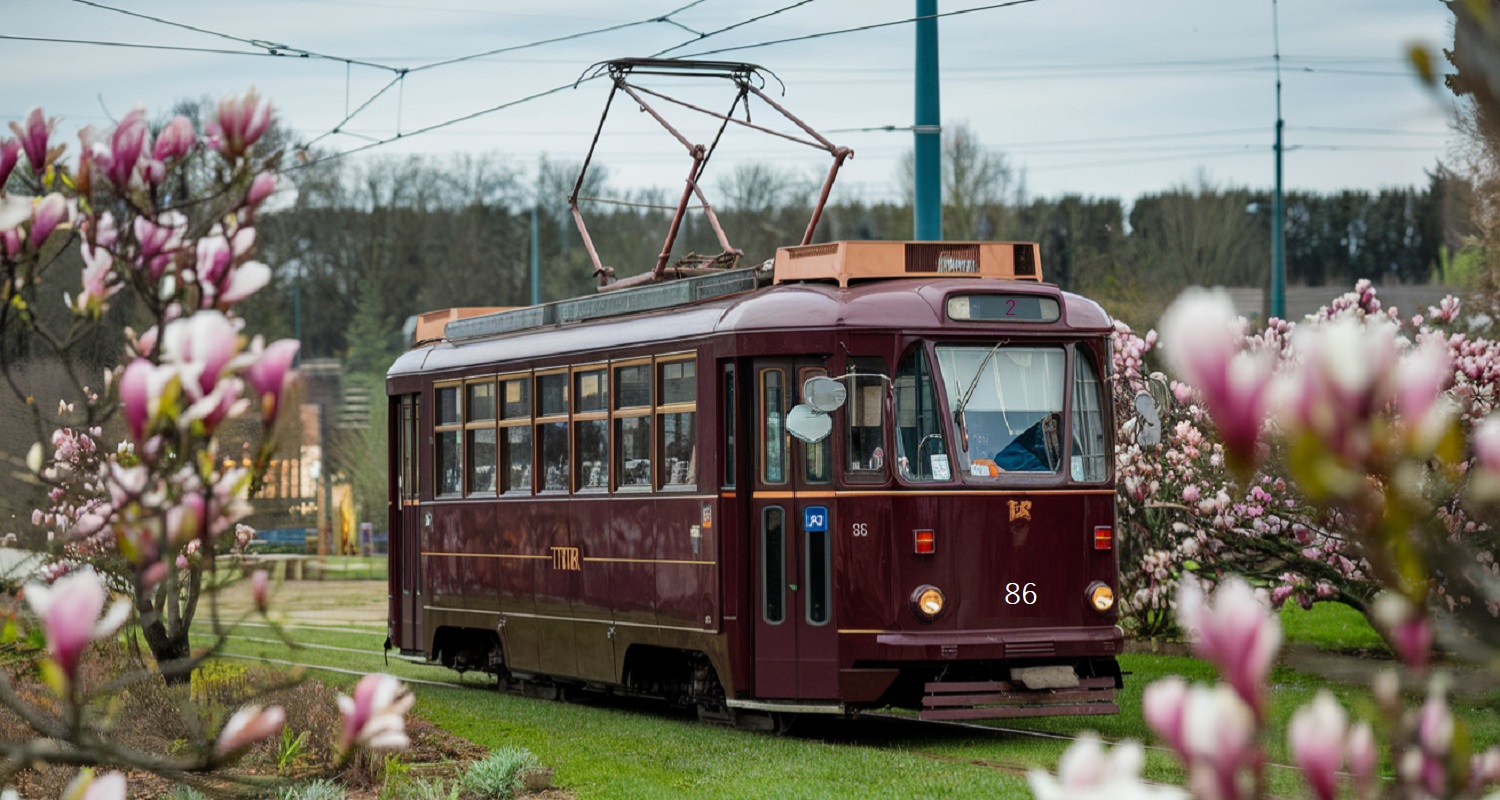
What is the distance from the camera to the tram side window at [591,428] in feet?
50.9

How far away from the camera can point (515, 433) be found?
17062 millimetres

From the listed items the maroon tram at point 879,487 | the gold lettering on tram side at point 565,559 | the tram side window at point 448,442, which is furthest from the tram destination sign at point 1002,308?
the tram side window at point 448,442

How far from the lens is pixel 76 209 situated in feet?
15.5

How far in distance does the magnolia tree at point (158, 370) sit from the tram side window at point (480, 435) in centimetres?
1220

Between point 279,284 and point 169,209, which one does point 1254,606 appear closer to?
point 169,209

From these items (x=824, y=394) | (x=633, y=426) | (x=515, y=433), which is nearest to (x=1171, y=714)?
(x=824, y=394)

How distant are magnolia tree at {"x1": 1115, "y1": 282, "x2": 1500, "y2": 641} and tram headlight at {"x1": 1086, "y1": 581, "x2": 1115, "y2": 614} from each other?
1.27m

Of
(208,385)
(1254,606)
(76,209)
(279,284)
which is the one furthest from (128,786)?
(279,284)

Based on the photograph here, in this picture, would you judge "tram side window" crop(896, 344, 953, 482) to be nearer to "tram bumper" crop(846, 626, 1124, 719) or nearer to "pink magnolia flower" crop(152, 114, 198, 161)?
"tram bumper" crop(846, 626, 1124, 719)

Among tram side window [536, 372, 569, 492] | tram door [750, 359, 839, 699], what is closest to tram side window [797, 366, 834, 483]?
tram door [750, 359, 839, 699]

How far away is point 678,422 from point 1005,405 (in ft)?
7.91

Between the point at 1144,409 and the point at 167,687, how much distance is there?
22.0 feet

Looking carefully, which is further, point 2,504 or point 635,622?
point 2,504

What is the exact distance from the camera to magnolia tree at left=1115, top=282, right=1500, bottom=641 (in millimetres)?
2531
